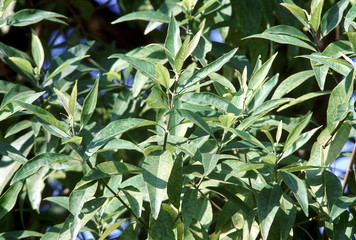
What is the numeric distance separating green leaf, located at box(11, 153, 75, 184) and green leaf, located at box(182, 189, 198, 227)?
21 cm

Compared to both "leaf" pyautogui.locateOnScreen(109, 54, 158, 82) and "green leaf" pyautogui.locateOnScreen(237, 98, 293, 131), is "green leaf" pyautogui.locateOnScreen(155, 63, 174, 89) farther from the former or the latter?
"green leaf" pyautogui.locateOnScreen(237, 98, 293, 131)

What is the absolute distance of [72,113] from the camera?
3.62ft

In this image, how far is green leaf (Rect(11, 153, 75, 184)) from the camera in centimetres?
106

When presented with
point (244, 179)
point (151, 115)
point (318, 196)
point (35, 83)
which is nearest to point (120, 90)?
point (151, 115)

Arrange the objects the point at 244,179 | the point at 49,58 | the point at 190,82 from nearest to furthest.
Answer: the point at 190,82 → the point at 244,179 → the point at 49,58

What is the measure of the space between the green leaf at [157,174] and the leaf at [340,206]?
1.00 ft

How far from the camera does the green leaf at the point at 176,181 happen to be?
1.08 m

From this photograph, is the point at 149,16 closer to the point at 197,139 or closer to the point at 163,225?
the point at 197,139

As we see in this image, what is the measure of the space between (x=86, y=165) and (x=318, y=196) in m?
0.44

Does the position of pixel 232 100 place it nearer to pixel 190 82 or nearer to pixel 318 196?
pixel 190 82

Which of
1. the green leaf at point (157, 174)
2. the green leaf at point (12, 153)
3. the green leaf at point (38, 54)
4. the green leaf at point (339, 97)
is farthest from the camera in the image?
the green leaf at point (38, 54)

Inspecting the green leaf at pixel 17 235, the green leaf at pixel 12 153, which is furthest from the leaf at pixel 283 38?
the green leaf at pixel 17 235

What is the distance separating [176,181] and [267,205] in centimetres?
16

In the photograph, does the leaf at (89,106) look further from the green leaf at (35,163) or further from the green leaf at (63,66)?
the green leaf at (63,66)
